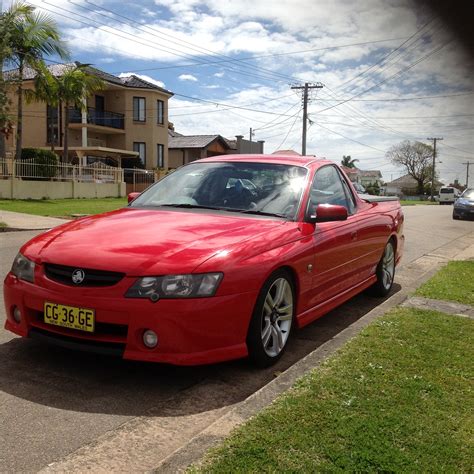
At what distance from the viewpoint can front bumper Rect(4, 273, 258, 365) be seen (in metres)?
3.25

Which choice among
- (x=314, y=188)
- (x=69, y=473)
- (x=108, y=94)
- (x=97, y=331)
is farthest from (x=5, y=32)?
(x=108, y=94)

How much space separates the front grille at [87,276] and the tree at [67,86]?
25.7 meters

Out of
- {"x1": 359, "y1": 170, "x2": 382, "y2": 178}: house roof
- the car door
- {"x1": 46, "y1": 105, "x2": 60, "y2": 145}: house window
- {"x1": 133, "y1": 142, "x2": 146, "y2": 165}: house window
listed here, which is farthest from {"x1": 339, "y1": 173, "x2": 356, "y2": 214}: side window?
{"x1": 359, "y1": 170, "x2": 382, "y2": 178}: house roof

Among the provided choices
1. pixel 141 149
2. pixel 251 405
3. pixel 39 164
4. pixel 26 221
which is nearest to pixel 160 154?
pixel 141 149

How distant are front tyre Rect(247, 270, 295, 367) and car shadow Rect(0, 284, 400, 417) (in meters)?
0.13

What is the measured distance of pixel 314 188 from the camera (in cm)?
489

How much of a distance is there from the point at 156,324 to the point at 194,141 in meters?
49.5

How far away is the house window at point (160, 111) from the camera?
41938 mm

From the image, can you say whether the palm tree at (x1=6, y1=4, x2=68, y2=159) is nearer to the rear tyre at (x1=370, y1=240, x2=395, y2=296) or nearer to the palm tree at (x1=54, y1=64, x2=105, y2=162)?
the palm tree at (x1=54, y1=64, x2=105, y2=162)

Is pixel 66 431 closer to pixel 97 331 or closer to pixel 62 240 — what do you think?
pixel 97 331

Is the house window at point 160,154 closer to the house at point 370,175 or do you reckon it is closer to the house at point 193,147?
the house at point 193,147

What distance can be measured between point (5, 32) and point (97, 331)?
36.6 ft

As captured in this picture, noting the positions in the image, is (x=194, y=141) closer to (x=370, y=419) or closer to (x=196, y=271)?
(x=196, y=271)

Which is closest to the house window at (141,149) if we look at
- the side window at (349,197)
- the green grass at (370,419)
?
the side window at (349,197)
